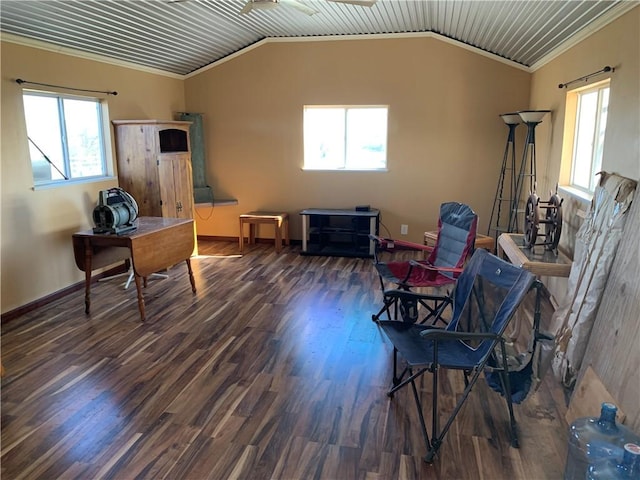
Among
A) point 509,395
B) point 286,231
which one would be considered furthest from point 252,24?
point 509,395

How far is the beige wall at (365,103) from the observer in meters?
5.62

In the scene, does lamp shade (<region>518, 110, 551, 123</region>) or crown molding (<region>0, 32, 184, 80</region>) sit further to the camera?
lamp shade (<region>518, 110, 551, 123</region>)

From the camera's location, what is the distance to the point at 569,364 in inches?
105

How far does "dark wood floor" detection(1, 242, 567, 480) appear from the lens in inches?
84.4

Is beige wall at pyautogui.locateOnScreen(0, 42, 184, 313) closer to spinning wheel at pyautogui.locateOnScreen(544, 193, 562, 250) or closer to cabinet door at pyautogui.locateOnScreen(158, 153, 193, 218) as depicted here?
cabinet door at pyautogui.locateOnScreen(158, 153, 193, 218)

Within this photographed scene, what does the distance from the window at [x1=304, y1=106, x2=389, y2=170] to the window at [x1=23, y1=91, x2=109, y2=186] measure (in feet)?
8.25

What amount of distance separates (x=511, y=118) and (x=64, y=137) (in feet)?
14.8

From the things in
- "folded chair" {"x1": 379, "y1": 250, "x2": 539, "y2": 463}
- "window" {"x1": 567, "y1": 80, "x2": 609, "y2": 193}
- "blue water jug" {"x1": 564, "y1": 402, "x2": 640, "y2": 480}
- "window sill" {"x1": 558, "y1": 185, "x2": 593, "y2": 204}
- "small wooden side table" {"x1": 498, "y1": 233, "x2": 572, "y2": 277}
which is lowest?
"blue water jug" {"x1": 564, "y1": 402, "x2": 640, "y2": 480}

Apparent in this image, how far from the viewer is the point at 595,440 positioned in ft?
6.19

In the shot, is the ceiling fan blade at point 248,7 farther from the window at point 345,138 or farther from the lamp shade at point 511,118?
the lamp shade at point 511,118

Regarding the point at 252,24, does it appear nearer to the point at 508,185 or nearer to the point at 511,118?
the point at 511,118

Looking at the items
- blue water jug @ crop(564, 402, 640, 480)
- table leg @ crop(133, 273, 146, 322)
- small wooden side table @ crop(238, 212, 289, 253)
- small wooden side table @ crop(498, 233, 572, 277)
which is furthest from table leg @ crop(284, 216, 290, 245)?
blue water jug @ crop(564, 402, 640, 480)

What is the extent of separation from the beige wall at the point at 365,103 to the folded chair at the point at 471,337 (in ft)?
10.7

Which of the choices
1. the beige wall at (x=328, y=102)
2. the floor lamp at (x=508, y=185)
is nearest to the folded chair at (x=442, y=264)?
the beige wall at (x=328, y=102)
